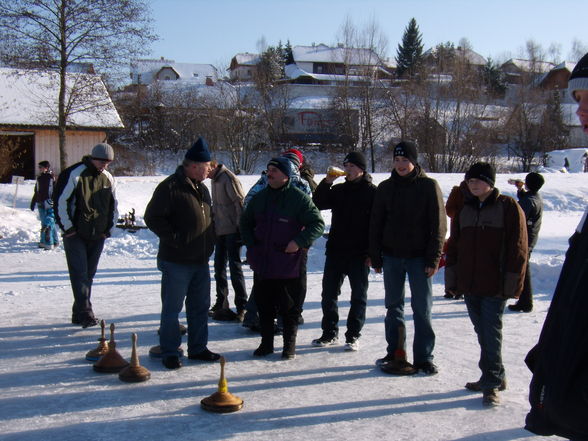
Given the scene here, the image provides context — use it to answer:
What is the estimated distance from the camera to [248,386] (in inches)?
200

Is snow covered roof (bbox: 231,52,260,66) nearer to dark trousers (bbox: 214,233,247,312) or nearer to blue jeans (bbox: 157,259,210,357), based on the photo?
Result: dark trousers (bbox: 214,233,247,312)

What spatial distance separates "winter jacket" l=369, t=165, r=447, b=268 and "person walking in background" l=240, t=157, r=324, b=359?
0.73 meters

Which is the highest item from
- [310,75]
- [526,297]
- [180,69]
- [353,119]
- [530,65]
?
[180,69]

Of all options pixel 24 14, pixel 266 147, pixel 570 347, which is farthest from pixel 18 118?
pixel 570 347

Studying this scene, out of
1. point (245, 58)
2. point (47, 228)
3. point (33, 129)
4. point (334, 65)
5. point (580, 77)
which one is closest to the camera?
point (580, 77)

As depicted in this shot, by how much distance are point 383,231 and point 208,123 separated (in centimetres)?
4121

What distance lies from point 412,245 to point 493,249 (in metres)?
0.82

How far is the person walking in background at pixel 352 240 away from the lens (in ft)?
19.9

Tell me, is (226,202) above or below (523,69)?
below

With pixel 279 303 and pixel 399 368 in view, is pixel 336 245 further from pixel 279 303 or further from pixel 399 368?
pixel 399 368

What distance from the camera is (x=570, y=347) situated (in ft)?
5.81

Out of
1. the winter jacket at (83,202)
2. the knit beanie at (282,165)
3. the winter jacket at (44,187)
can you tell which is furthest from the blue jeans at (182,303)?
the winter jacket at (44,187)

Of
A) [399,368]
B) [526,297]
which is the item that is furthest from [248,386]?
[526,297]

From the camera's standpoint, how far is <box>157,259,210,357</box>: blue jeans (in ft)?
18.3
